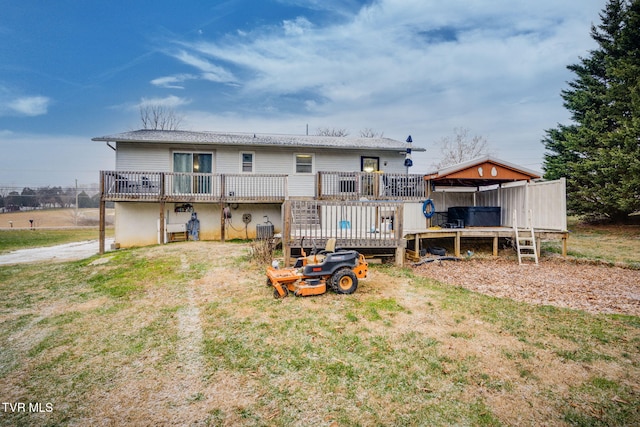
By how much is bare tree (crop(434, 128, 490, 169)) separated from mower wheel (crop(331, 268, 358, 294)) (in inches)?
1094

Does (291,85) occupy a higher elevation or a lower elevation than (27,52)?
lower

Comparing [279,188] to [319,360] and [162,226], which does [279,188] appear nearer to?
[162,226]

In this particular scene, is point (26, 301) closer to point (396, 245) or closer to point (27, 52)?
point (396, 245)

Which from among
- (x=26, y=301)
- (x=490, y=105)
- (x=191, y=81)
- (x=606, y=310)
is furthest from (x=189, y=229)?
(x=490, y=105)

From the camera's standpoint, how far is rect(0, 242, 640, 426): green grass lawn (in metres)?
2.58

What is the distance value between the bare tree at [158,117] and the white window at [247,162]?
18919 millimetres

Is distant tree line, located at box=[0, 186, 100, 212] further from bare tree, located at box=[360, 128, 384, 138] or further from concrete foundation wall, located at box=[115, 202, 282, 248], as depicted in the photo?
bare tree, located at box=[360, 128, 384, 138]

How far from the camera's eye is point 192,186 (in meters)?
12.9

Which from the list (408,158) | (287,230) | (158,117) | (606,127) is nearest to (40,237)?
(158,117)

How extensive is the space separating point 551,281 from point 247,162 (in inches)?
477

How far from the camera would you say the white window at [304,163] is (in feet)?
47.5

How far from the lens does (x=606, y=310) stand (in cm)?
484

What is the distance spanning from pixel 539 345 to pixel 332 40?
23.5 m

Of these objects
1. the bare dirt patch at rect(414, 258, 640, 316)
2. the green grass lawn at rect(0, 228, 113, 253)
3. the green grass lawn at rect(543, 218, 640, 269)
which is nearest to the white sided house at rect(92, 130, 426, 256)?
the bare dirt patch at rect(414, 258, 640, 316)
